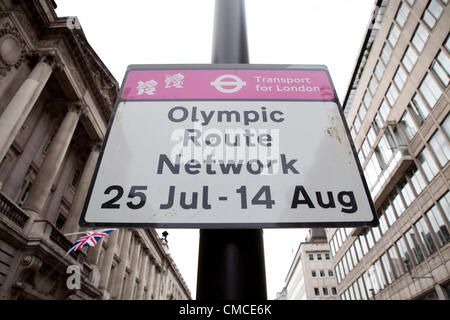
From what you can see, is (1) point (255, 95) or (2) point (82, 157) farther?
(2) point (82, 157)

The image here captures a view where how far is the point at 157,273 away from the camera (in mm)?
41375

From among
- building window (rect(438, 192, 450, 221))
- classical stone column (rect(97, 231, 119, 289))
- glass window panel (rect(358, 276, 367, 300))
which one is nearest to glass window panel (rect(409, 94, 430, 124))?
building window (rect(438, 192, 450, 221))

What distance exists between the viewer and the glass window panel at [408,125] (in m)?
18.7

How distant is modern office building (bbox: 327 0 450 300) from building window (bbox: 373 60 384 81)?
0.29 ft

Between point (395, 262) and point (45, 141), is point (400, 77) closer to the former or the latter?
point (395, 262)

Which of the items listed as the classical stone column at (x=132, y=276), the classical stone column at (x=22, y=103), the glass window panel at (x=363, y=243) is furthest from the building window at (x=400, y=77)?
the classical stone column at (x=132, y=276)

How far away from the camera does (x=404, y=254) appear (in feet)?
64.0

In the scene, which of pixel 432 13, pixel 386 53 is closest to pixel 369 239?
pixel 386 53

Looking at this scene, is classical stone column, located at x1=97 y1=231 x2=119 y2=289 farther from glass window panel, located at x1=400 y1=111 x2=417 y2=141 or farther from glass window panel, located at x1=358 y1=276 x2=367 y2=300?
glass window panel, located at x1=400 y1=111 x2=417 y2=141

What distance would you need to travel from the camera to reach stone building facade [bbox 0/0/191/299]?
11.4m

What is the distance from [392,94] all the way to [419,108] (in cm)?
375
